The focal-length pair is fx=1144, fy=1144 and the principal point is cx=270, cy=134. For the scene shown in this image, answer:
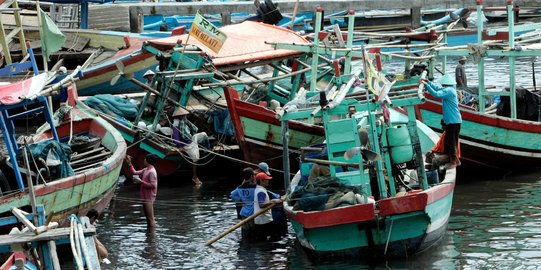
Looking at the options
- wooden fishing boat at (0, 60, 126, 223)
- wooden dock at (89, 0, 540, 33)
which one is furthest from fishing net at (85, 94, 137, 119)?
wooden dock at (89, 0, 540, 33)

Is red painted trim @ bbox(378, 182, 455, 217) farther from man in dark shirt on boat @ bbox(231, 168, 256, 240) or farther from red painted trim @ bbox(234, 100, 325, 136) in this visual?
red painted trim @ bbox(234, 100, 325, 136)

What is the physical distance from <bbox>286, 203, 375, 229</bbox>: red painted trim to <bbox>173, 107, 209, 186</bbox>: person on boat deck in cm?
699

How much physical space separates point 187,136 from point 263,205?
5.66 m

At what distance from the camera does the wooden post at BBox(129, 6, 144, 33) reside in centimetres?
3272

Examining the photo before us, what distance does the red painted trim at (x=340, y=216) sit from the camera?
13617 millimetres

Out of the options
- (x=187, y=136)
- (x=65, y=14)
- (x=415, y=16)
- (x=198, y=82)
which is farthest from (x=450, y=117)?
(x=415, y=16)

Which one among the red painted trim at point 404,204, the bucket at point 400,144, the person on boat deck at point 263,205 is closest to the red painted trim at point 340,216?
the red painted trim at point 404,204

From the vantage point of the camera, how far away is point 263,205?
15.4 m

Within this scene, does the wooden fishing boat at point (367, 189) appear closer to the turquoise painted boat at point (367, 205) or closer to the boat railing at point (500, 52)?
the turquoise painted boat at point (367, 205)

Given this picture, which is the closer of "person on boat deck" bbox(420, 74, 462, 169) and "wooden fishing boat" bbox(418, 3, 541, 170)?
"person on boat deck" bbox(420, 74, 462, 169)

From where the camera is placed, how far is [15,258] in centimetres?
1091

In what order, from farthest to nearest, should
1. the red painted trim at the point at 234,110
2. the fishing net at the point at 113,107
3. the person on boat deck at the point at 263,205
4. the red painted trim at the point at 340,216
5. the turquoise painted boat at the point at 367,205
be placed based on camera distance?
the fishing net at the point at 113,107 < the red painted trim at the point at 234,110 < the person on boat deck at the point at 263,205 < the turquoise painted boat at the point at 367,205 < the red painted trim at the point at 340,216

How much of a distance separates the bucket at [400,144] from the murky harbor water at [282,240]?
4.26ft

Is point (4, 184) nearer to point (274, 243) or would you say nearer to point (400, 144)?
point (274, 243)
